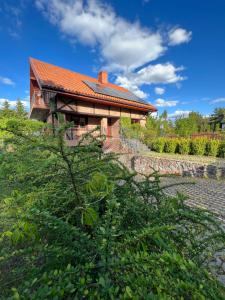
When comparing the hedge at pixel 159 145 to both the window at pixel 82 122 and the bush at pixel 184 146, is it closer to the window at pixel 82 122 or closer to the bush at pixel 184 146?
the bush at pixel 184 146

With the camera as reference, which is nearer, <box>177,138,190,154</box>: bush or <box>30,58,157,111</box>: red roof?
<box>30,58,157,111</box>: red roof

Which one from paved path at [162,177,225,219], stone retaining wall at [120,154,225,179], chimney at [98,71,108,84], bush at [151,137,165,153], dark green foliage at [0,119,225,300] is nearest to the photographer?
dark green foliage at [0,119,225,300]

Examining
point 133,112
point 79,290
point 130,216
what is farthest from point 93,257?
point 133,112

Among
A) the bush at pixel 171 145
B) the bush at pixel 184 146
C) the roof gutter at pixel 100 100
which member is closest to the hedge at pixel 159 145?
the bush at pixel 171 145

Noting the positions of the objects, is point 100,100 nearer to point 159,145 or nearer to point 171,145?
point 159,145

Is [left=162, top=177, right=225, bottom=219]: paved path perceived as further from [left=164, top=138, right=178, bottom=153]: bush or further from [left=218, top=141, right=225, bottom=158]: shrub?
[left=164, top=138, right=178, bottom=153]: bush

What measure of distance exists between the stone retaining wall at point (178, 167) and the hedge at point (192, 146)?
Answer: 2826mm

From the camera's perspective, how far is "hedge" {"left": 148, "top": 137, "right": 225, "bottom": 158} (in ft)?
35.1

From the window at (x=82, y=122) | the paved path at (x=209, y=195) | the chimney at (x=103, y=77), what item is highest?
the chimney at (x=103, y=77)

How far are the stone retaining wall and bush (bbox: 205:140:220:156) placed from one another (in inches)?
133

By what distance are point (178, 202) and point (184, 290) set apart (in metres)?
0.70

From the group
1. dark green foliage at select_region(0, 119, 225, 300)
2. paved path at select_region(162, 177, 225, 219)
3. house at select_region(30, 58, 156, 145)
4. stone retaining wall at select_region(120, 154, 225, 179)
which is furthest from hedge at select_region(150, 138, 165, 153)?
dark green foliage at select_region(0, 119, 225, 300)

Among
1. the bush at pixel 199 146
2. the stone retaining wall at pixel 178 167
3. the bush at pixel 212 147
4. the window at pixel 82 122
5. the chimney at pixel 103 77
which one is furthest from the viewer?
A: the chimney at pixel 103 77

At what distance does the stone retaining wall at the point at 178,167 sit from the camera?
25.2 feet
